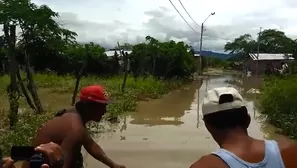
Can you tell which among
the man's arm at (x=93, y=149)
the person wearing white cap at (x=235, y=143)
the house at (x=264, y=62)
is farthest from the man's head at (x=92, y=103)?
the house at (x=264, y=62)

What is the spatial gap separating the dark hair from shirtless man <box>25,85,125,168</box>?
4.15ft

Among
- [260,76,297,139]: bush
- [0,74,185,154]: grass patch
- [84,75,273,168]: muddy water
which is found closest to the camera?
[0,74,185,154]: grass patch

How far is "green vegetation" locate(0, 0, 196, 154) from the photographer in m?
Answer: 9.03

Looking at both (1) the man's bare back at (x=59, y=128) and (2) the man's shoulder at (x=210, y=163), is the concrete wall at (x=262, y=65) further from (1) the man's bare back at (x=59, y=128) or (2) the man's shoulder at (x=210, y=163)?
(2) the man's shoulder at (x=210, y=163)

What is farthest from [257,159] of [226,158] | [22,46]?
[22,46]

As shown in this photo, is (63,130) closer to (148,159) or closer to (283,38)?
(148,159)

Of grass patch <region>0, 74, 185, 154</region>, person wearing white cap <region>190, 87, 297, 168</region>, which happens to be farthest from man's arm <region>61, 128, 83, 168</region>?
grass patch <region>0, 74, 185, 154</region>

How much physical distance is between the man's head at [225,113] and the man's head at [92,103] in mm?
1274

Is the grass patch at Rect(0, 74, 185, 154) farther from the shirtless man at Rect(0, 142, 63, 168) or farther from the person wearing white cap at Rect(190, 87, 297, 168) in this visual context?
the person wearing white cap at Rect(190, 87, 297, 168)

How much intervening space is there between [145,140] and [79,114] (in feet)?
22.5

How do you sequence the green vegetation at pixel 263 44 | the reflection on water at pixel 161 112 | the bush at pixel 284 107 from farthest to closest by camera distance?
the green vegetation at pixel 263 44, the reflection on water at pixel 161 112, the bush at pixel 284 107

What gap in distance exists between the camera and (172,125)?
40.3 feet

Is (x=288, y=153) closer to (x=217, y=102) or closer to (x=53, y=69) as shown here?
(x=217, y=102)

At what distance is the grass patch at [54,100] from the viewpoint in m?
7.45
